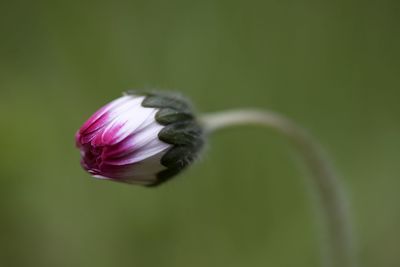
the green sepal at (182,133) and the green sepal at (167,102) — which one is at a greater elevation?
the green sepal at (167,102)

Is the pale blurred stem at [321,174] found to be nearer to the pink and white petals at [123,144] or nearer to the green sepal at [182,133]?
the green sepal at [182,133]

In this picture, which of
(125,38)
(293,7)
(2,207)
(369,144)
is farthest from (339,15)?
(2,207)

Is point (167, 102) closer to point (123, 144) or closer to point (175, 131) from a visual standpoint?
point (175, 131)

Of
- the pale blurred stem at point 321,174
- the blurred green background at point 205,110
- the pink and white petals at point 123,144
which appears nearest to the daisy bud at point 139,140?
the pink and white petals at point 123,144

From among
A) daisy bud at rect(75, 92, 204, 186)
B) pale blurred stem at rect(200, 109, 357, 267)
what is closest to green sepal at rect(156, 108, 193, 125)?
daisy bud at rect(75, 92, 204, 186)

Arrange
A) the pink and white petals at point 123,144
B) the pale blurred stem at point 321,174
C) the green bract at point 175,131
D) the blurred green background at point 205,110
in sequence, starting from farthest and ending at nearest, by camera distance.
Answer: the blurred green background at point 205,110
the pale blurred stem at point 321,174
the green bract at point 175,131
the pink and white petals at point 123,144

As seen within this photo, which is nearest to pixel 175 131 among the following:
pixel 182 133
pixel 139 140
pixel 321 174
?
pixel 182 133
